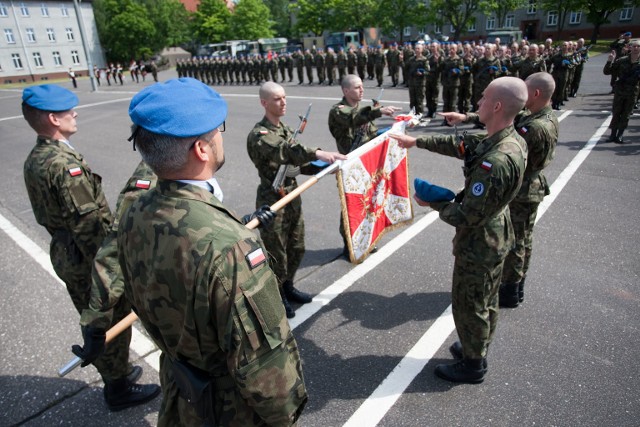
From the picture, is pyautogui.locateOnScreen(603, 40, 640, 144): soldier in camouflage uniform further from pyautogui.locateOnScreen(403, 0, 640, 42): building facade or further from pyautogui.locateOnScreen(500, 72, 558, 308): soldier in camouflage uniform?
pyautogui.locateOnScreen(403, 0, 640, 42): building facade

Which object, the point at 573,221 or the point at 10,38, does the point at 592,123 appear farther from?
the point at 10,38

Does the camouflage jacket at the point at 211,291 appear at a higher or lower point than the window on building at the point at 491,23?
lower

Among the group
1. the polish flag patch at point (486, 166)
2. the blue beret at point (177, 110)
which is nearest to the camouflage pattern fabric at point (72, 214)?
the blue beret at point (177, 110)

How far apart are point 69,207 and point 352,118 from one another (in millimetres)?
3637

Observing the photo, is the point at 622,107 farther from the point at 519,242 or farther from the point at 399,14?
the point at 399,14

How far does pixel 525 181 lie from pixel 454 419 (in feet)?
8.17

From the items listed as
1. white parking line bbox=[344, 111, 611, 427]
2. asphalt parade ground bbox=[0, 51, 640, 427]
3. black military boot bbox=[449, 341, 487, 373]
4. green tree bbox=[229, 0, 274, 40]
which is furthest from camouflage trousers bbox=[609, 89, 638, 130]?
green tree bbox=[229, 0, 274, 40]

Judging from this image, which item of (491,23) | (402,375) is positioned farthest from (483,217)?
(491,23)

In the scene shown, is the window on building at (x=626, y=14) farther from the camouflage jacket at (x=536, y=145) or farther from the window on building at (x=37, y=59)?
the window on building at (x=37, y=59)

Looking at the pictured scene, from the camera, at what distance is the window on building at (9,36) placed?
152 feet

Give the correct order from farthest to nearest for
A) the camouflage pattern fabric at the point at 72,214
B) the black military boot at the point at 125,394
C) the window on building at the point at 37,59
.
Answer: the window on building at the point at 37,59, the black military boot at the point at 125,394, the camouflage pattern fabric at the point at 72,214

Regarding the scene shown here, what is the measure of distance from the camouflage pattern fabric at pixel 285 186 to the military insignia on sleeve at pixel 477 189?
4.88 ft

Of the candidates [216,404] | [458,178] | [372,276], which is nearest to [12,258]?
[372,276]

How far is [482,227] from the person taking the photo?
3.11m
